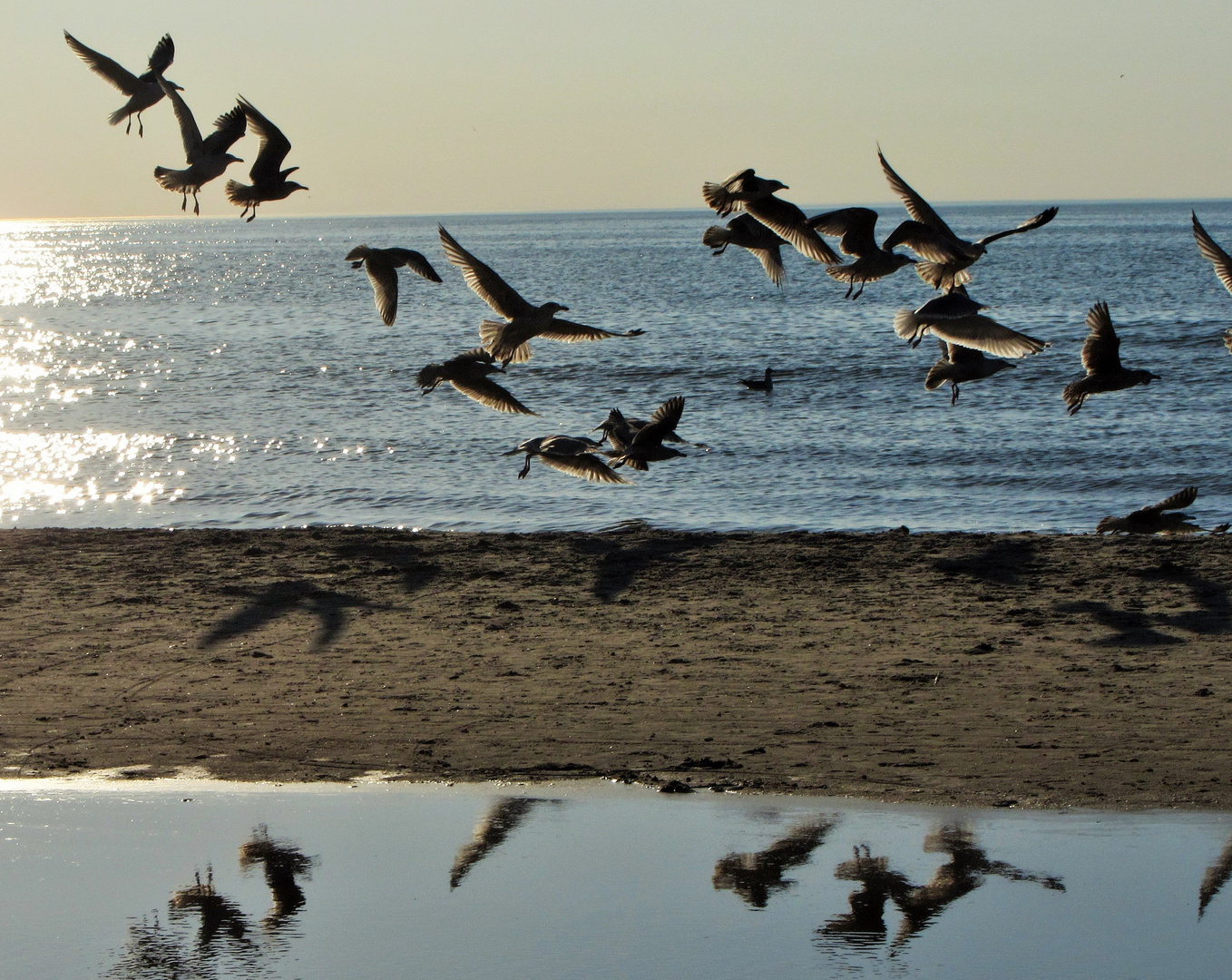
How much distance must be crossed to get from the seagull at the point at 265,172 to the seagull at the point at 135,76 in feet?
2.24

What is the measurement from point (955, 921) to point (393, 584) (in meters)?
8.30

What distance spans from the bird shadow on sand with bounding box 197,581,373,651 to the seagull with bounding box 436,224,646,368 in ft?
10.3

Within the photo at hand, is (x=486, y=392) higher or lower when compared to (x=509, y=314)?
lower

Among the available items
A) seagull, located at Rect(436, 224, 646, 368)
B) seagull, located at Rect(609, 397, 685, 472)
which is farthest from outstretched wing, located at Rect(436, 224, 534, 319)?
seagull, located at Rect(609, 397, 685, 472)

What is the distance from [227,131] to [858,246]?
485cm

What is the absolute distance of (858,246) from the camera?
32.1 ft

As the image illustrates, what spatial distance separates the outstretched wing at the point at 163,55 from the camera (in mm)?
10414

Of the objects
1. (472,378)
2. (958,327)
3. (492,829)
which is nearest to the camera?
(492,829)

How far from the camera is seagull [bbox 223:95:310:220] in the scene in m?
10.3

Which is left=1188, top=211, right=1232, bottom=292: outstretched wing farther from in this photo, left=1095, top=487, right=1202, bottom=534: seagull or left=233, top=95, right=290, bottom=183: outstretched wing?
left=233, top=95, right=290, bottom=183: outstretched wing

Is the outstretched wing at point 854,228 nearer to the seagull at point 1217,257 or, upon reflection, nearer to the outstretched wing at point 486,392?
the seagull at point 1217,257

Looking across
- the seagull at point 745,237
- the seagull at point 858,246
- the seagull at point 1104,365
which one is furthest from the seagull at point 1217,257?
the seagull at point 745,237

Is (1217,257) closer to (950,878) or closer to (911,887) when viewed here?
(950,878)

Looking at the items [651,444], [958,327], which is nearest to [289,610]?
[651,444]
